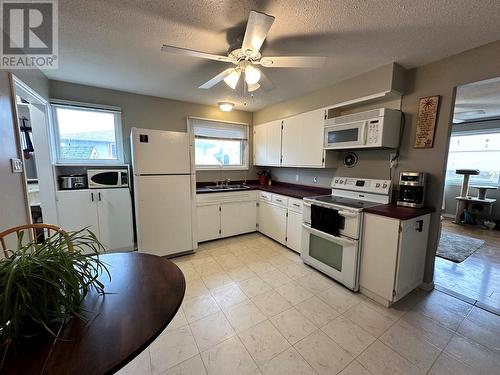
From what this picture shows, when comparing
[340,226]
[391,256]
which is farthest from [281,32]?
[391,256]

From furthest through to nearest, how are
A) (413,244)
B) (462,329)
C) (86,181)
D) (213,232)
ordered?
(213,232) < (86,181) < (413,244) < (462,329)

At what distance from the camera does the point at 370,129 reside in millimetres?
2303

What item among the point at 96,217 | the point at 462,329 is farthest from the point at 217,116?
the point at 462,329

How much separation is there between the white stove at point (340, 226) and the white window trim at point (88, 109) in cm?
295

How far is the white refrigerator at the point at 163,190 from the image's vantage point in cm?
265

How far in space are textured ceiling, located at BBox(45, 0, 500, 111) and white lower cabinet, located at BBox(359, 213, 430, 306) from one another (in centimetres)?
156

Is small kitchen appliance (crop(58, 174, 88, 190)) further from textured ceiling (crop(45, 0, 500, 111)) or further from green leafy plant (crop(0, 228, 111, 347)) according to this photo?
green leafy plant (crop(0, 228, 111, 347))

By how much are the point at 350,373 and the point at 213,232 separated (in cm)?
249

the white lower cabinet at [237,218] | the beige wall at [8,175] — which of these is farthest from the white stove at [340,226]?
the beige wall at [8,175]

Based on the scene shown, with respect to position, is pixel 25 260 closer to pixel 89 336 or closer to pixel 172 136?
pixel 89 336

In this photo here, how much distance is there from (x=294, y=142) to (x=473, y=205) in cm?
435

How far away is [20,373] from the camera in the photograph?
544mm

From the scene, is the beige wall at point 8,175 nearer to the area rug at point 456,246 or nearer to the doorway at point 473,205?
the doorway at point 473,205

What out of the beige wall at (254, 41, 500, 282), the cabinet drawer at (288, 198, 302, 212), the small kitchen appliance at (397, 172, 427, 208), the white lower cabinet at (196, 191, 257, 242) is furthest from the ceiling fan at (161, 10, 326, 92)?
the white lower cabinet at (196, 191, 257, 242)
